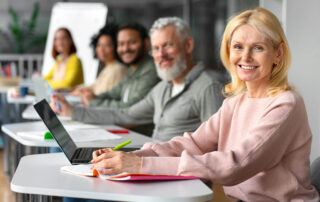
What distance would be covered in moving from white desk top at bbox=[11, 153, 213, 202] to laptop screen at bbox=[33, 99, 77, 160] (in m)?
0.14

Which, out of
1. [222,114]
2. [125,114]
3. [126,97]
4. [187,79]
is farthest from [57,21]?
[222,114]

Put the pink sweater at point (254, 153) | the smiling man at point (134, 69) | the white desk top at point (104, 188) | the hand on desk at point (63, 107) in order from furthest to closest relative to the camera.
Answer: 1. the smiling man at point (134, 69)
2. the hand on desk at point (63, 107)
3. the pink sweater at point (254, 153)
4. the white desk top at point (104, 188)

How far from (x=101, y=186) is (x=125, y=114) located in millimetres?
1509

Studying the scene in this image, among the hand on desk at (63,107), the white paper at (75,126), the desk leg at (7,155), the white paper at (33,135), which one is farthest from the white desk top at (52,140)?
the desk leg at (7,155)

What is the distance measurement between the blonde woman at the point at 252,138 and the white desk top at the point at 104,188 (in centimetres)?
6

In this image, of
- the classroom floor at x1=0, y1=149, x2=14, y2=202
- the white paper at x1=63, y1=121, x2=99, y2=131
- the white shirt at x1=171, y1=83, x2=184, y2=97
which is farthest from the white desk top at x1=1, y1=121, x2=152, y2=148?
the classroom floor at x1=0, y1=149, x2=14, y2=202

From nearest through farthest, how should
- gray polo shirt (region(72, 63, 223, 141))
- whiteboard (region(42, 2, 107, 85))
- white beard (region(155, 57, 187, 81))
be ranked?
gray polo shirt (region(72, 63, 223, 141)), white beard (region(155, 57, 187, 81)), whiteboard (region(42, 2, 107, 85))

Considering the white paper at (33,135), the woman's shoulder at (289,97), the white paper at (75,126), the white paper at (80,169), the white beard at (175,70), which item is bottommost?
the white paper at (75,126)

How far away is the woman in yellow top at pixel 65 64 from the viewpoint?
5031mm

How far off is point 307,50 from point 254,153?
93cm

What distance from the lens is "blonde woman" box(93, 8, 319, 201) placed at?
54.5 inches

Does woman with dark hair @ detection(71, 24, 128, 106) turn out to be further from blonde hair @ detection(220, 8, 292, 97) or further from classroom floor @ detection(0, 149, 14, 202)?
blonde hair @ detection(220, 8, 292, 97)

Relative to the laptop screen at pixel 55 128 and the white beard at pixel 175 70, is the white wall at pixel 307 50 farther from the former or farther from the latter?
the laptop screen at pixel 55 128

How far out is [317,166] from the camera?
1.66 meters
